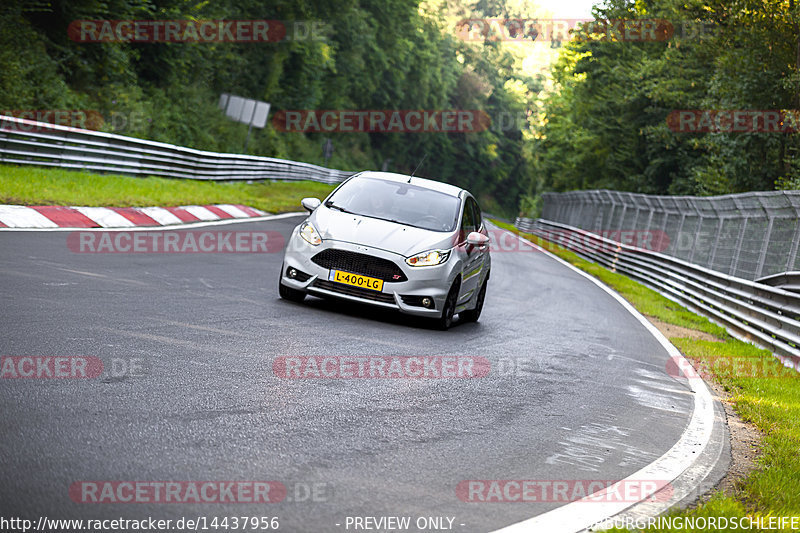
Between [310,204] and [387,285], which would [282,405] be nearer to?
[387,285]

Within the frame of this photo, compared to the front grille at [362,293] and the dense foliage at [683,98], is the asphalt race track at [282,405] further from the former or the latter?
the dense foliage at [683,98]

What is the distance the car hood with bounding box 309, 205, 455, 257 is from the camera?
413 inches

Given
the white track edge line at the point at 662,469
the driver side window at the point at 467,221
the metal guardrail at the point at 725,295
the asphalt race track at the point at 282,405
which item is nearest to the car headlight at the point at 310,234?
the asphalt race track at the point at 282,405

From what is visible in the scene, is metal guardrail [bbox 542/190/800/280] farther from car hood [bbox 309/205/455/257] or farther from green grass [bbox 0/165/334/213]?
green grass [bbox 0/165/334/213]

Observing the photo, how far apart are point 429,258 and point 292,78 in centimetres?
4949

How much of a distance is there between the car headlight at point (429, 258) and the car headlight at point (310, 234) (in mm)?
1073

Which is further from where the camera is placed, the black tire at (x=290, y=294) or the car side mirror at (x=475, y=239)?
the car side mirror at (x=475, y=239)

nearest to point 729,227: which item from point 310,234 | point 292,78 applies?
point 310,234

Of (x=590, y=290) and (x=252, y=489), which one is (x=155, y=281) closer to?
(x=252, y=489)

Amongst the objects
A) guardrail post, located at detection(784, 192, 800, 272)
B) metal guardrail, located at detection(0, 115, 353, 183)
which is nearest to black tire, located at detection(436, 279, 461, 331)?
guardrail post, located at detection(784, 192, 800, 272)

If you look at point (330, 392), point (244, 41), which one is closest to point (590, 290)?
point (330, 392)

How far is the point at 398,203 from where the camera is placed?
38.0 ft

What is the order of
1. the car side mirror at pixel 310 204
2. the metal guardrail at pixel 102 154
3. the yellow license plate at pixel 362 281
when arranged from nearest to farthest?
the yellow license plate at pixel 362 281 < the car side mirror at pixel 310 204 < the metal guardrail at pixel 102 154

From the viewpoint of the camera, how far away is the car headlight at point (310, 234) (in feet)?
34.9
